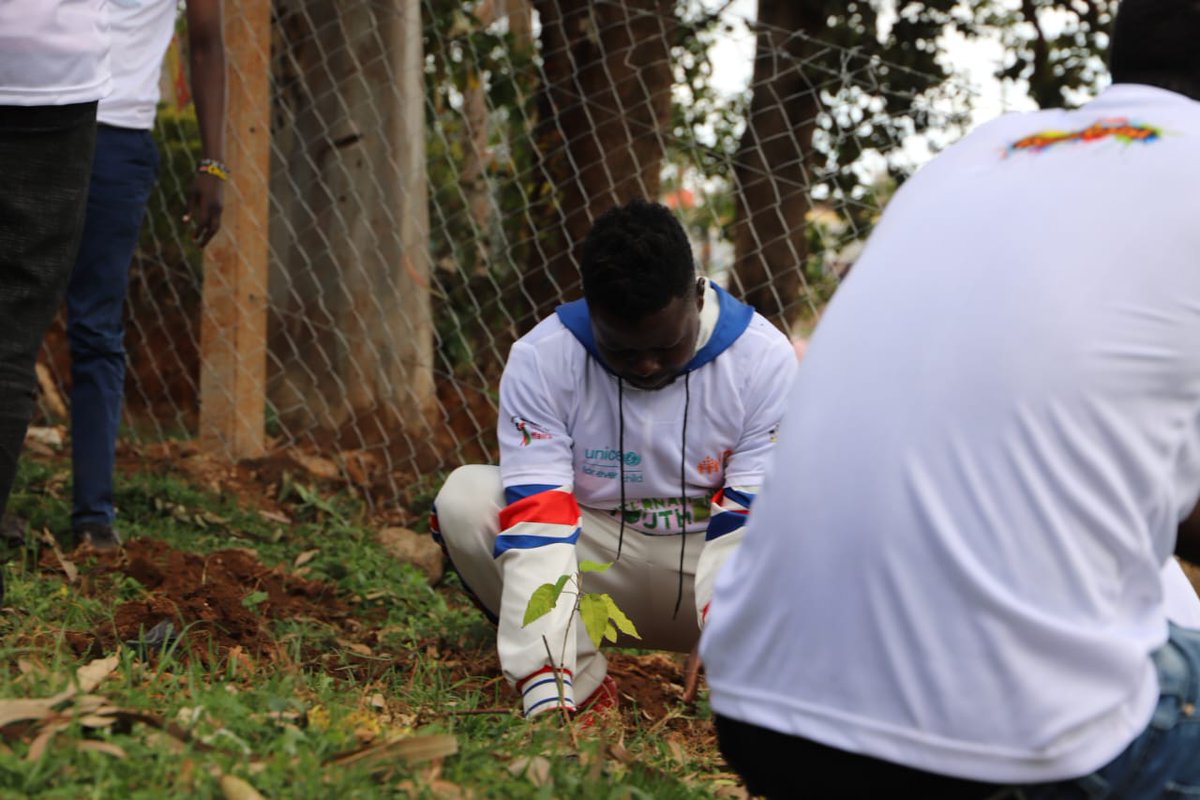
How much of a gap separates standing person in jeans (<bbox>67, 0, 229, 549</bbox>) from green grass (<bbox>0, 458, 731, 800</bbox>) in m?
0.24

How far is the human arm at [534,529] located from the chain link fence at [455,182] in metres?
1.96

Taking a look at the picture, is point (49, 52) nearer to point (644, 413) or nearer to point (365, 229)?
point (644, 413)

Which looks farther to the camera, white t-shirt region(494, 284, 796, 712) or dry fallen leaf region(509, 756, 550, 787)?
white t-shirt region(494, 284, 796, 712)

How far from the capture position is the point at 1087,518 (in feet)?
4.74

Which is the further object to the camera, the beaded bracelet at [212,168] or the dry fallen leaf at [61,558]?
the beaded bracelet at [212,168]

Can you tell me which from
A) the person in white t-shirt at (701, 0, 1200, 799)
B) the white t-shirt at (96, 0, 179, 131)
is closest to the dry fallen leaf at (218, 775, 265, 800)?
the person in white t-shirt at (701, 0, 1200, 799)

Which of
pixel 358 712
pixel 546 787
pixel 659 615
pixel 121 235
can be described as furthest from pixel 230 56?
pixel 546 787

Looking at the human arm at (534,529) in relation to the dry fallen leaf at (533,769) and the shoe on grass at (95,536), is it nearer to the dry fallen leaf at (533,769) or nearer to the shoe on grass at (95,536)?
the dry fallen leaf at (533,769)

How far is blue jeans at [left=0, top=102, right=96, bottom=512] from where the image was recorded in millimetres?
2447

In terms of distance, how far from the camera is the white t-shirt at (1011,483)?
1446mm

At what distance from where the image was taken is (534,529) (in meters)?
2.79

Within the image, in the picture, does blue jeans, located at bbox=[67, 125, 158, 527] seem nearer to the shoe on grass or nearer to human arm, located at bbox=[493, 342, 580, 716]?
the shoe on grass

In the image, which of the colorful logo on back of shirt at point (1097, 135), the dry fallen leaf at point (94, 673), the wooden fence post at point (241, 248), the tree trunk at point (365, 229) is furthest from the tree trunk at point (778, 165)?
the colorful logo on back of shirt at point (1097, 135)

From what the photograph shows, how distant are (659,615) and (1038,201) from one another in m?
1.83
